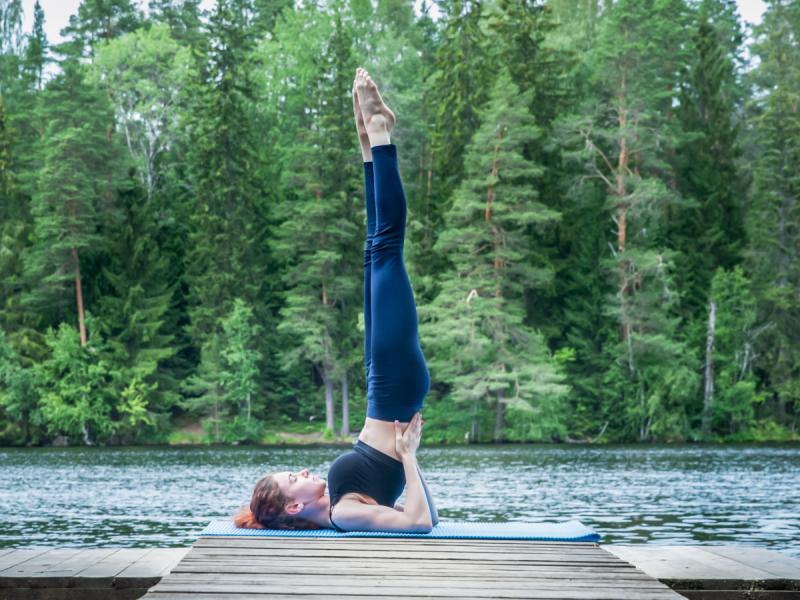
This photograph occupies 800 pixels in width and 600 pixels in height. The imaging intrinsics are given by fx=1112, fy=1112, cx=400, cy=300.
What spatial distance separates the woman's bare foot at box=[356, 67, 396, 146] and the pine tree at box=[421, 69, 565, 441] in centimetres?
3264

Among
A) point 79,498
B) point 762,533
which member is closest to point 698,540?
point 762,533

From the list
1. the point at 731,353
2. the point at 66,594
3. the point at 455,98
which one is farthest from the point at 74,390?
the point at 66,594

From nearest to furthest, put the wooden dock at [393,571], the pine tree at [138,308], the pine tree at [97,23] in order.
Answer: the wooden dock at [393,571]
the pine tree at [138,308]
the pine tree at [97,23]

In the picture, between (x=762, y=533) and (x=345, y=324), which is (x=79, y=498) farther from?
(x=345, y=324)

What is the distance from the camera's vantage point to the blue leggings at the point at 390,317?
18.0 ft

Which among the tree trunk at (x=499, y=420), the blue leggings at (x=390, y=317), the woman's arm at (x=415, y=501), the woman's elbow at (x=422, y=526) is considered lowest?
the tree trunk at (x=499, y=420)

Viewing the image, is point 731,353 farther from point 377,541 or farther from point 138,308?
point 377,541

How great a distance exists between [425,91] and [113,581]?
4474 centimetres

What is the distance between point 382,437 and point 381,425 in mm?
61

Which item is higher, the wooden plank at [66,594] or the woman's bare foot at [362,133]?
the woman's bare foot at [362,133]

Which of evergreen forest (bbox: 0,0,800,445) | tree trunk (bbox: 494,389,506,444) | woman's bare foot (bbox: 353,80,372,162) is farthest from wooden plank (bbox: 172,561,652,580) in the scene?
tree trunk (bbox: 494,389,506,444)

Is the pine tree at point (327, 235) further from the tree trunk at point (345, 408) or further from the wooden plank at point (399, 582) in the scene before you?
the wooden plank at point (399, 582)

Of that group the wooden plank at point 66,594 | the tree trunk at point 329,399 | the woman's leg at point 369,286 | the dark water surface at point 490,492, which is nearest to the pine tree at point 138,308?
the tree trunk at point 329,399

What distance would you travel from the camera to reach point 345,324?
44.4 m
